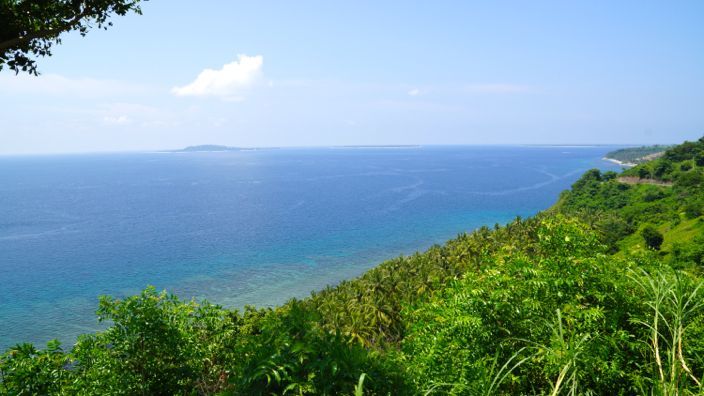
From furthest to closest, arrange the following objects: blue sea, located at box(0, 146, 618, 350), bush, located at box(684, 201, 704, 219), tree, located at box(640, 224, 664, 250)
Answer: bush, located at box(684, 201, 704, 219)
tree, located at box(640, 224, 664, 250)
blue sea, located at box(0, 146, 618, 350)

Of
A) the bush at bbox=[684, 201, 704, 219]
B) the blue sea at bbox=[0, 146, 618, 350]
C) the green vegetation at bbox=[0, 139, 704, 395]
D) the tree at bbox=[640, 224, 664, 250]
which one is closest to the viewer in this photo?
the green vegetation at bbox=[0, 139, 704, 395]

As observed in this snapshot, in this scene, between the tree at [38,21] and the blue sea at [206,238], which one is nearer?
the tree at [38,21]

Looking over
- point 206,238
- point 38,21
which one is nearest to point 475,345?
point 38,21

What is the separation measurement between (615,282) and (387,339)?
33.4 m

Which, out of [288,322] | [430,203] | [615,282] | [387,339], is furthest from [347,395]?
[430,203]

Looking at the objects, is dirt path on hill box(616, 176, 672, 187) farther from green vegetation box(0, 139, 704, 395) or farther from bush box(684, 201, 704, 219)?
green vegetation box(0, 139, 704, 395)

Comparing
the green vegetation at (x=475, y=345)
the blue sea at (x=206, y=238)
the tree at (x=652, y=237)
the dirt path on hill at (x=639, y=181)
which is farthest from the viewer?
the dirt path on hill at (x=639, y=181)

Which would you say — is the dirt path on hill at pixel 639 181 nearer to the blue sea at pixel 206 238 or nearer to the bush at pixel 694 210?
the blue sea at pixel 206 238

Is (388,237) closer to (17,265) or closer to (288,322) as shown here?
(17,265)

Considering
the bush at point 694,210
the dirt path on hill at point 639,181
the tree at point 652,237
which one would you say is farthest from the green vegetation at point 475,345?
the dirt path on hill at point 639,181

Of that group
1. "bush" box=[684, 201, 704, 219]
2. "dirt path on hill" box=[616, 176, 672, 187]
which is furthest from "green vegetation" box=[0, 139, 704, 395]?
"dirt path on hill" box=[616, 176, 672, 187]

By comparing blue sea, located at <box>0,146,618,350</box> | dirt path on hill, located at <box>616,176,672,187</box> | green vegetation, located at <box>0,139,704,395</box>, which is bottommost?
blue sea, located at <box>0,146,618,350</box>

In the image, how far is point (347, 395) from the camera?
6.56 m

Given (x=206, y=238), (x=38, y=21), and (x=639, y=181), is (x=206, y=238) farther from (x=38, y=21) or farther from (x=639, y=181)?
(x=639, y=181)
